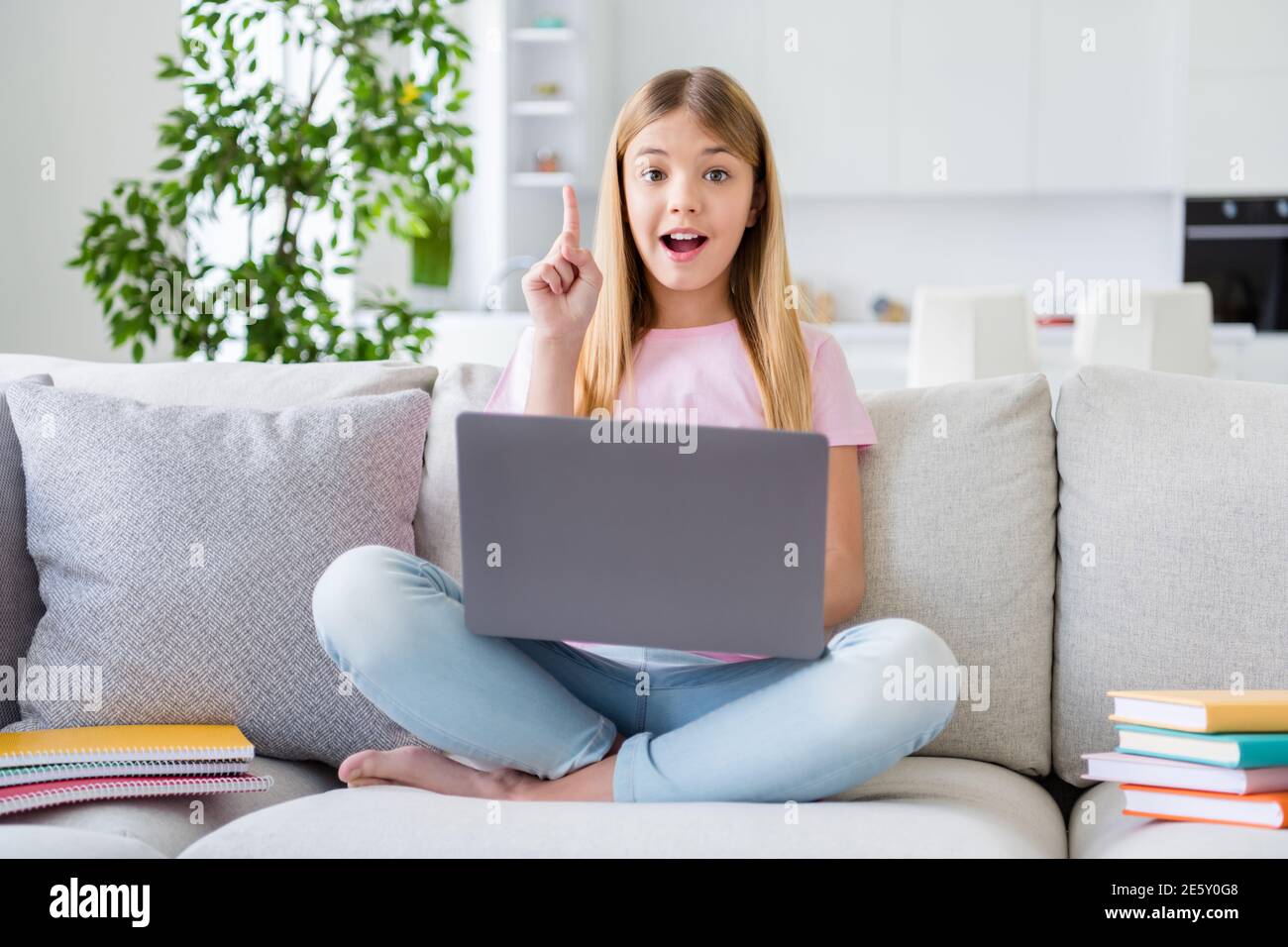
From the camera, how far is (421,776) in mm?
1492

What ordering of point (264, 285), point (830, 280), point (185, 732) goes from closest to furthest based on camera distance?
point (185, 732) → point (264, 285) → point (830, 280)

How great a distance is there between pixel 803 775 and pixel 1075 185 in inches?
194

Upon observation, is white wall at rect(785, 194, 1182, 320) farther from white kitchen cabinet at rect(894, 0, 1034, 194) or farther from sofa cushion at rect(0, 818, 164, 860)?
sofa cushion at rect(0, 818, 164, 860)

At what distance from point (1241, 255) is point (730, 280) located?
4.52 metres

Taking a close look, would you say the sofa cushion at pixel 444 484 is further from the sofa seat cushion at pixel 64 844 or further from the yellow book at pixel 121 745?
the sofa seat cushion at pixel 64 844

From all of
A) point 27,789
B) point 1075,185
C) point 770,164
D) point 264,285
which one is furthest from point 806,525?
point 1075,185

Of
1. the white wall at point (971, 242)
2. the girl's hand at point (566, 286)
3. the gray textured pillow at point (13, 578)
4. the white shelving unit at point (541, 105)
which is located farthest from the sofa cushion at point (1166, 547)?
the white wall at point (971, 242)

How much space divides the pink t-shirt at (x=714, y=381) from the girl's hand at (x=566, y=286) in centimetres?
7

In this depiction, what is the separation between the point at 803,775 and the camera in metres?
1.37

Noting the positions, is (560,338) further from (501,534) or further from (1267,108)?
(1267,108)

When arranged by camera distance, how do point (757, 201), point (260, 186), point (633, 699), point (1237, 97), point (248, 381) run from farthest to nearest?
point (1237, 97), point (260, 186), point (248, 381), point (757, 201), point (633, 699)

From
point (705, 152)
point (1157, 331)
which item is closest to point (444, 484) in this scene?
point (705, 152)

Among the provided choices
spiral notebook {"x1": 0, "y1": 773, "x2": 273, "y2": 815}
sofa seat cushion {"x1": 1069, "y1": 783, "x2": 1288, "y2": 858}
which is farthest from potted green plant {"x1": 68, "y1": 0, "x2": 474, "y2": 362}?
sofa seat cushion {"x1": 1069, "y1": 783, "x2": 1288, "y2": 858}

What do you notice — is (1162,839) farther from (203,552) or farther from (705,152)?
(203,552)
